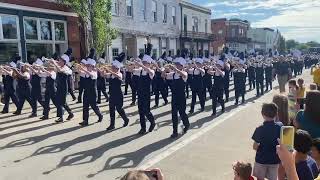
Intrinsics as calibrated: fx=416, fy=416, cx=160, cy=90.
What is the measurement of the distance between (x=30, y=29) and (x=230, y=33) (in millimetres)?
51709

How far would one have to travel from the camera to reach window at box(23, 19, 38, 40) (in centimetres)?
2172

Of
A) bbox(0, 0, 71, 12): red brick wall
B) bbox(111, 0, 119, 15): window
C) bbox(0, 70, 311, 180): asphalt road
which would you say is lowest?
bbox(0, 70, 311, 180): asphalt road

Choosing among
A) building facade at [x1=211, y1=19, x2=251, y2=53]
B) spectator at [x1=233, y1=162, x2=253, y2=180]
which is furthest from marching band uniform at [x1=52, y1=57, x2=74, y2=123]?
building facade at [x1=211, y1=19, x2=251, y2=53]

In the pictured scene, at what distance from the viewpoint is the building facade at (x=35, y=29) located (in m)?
20.4

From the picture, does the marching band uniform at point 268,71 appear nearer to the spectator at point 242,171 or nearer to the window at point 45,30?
the window at point 45,30

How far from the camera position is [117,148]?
9023mm

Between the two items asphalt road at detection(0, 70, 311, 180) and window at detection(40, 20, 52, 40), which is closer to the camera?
asphalt road at detection(0, 70, 311, 180)

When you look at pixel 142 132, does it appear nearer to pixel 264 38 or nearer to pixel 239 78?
pixel 239 78

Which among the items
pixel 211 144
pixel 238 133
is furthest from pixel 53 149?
pixel 238 133

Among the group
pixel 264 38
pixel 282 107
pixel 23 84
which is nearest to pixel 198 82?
pixel 23 84

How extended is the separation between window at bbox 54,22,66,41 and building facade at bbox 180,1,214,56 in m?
18.0

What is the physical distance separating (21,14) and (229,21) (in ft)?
173

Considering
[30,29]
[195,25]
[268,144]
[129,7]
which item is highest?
[129,7]

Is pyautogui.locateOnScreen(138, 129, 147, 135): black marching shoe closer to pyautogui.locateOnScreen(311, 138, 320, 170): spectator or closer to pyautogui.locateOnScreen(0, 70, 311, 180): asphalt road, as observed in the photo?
pyautogui.locateOnScreen(0, 70, 311, 180): asphalt road
